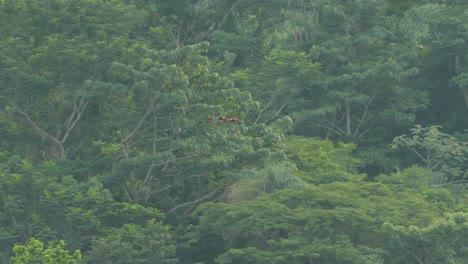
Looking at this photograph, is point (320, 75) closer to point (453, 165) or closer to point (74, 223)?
point (453, 165)

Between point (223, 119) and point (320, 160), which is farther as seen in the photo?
point (320, 160)

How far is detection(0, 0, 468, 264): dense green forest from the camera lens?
93.8 feet

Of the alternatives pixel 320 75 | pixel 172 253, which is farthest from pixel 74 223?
pixel 320 75

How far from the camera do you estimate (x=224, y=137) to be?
101ft

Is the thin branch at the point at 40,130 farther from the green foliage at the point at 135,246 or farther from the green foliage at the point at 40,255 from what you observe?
the green foliage at the point at 40,255

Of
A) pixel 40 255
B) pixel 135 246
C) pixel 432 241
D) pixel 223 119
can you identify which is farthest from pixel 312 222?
pixel 40 255

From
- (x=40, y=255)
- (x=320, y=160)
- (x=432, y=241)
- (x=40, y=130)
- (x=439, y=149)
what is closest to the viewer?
(x=40, y=255)

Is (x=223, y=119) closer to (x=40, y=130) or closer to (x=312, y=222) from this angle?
(x=312, y=222)

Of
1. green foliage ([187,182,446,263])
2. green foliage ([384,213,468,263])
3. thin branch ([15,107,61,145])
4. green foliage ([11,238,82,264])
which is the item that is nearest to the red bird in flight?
green foliage ([187,182,446,263])

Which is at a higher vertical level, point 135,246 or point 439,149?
point 135,246

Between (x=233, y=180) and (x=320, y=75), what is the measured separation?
7.85 m

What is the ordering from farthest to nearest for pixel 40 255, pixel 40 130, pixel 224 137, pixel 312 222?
pixel 40 130
pixel 224 137
pixel 312 222
pixel 40 255

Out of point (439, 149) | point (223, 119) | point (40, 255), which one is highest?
point (223, 119)

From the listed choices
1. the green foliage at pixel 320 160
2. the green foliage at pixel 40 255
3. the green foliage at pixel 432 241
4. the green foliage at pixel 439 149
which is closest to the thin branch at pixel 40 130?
the green foliage at pixel 320 160
